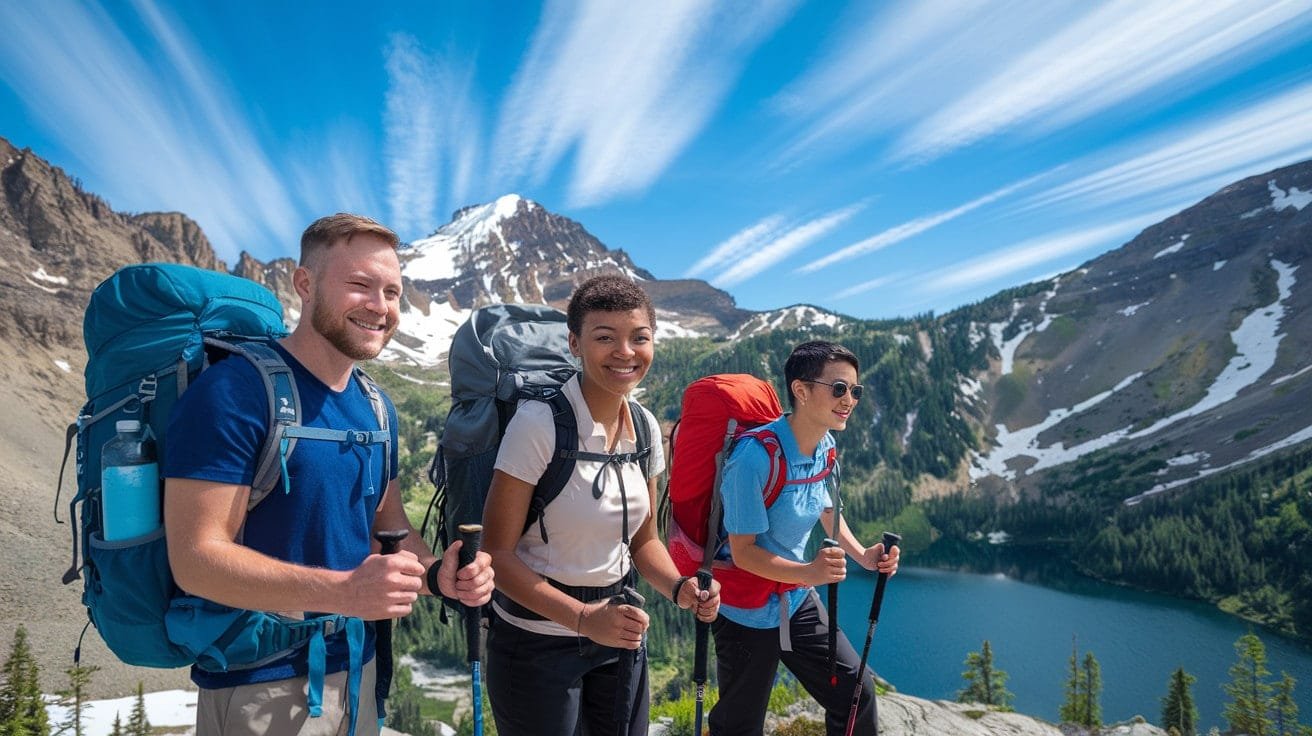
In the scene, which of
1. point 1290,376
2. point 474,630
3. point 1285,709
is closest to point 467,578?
point 474,630

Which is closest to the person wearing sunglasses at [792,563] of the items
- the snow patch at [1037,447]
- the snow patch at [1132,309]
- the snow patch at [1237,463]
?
the snow patch at [1237,463]

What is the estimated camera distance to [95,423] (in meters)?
2.45

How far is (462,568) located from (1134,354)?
223255 millimetres

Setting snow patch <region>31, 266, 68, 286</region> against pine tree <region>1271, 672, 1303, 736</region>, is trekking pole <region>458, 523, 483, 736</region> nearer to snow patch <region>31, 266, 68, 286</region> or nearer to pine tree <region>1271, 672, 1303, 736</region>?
pine tree <region>1271, 672, 1303, 736</region>

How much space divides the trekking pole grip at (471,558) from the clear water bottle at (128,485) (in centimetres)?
112

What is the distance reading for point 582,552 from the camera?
3.36m

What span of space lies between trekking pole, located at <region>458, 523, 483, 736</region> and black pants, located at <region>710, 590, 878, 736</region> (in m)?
1.87

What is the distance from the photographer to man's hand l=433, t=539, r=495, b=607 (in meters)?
2.58

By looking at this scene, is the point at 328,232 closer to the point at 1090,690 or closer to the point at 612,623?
the point at 612,623

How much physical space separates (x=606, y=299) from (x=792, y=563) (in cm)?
231

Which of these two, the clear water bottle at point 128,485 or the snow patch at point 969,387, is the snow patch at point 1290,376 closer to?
the snow patch at point 969,387

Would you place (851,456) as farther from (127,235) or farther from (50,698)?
(127,235)

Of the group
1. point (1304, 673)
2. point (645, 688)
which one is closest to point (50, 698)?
point (645, 688)

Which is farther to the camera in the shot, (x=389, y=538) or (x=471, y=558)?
(x=471, y=558)
